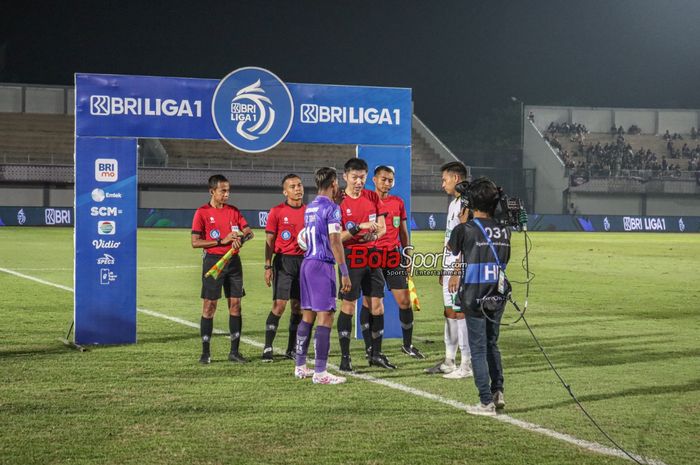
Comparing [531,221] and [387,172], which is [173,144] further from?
[387,172]

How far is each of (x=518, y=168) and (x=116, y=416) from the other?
61.9m

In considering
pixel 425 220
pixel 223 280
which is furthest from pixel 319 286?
pixel 425 220

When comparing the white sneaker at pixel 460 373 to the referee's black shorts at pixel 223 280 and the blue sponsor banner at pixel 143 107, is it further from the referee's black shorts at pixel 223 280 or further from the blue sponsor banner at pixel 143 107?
the blue sponsor banner at pixel 143 107

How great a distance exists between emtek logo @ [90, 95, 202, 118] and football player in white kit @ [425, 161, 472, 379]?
155 inches

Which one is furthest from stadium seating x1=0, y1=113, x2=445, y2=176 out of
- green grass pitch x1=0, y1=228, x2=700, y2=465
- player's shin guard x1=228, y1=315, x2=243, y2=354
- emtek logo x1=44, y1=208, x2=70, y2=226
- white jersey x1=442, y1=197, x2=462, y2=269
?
white jersey x1=442, y1=197, x2=462, y2=269

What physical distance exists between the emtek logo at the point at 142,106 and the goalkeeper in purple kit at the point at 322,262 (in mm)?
3530

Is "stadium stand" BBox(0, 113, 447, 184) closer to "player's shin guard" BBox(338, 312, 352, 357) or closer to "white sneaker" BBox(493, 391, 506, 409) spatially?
"player's shin guard" BBox(338, 312, 352, 357)

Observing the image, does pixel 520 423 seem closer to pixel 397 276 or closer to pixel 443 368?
pixel 443 368

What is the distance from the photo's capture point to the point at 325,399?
26.5 ft

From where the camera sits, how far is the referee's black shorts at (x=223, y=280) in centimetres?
1017

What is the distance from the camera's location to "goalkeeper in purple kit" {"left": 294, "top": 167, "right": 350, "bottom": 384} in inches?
338

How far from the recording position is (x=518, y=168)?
220 feet

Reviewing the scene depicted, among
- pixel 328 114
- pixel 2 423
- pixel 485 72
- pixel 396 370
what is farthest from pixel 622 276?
pixel 485 72

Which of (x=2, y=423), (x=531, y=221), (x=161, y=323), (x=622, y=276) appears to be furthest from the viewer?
(x=531, y=221)
